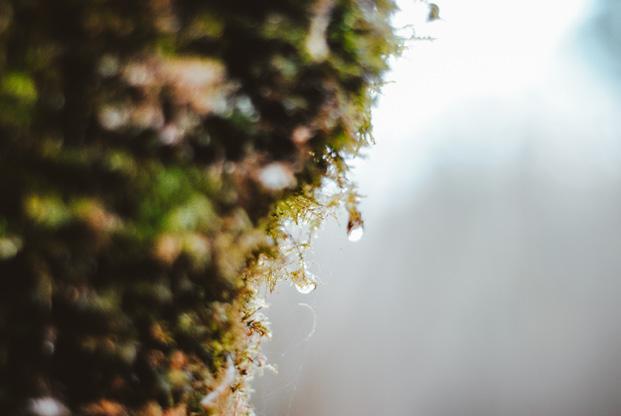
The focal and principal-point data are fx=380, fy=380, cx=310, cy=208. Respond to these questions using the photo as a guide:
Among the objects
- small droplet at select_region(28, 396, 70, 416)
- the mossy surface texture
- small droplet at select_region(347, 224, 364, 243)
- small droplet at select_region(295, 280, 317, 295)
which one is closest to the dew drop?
small droplet at select_region(295, 280, 317, 295)

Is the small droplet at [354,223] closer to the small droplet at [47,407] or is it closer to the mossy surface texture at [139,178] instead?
the mossy surface texture at [139,178]

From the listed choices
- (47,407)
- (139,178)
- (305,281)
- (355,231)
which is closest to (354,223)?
(355,231)

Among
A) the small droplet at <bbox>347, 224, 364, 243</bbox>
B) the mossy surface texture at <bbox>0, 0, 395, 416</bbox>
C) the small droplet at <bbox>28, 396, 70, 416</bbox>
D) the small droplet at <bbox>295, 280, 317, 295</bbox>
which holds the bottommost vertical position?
the small droplet at <bbox>28, 396, 70, 416</bbox>

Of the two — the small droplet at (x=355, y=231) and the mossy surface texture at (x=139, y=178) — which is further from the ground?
the small droplet at (x=355, y=231)

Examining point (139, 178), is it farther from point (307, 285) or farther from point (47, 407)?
point (307, 285)

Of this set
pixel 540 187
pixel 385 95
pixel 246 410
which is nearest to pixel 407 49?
pixel 385 95

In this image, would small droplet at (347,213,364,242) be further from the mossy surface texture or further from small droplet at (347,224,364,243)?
the mossy surface texture

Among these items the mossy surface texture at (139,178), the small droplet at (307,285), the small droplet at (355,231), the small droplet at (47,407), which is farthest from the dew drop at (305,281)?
the small droplet at (47,407)

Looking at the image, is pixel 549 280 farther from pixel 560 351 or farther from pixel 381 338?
pixel 381 338
